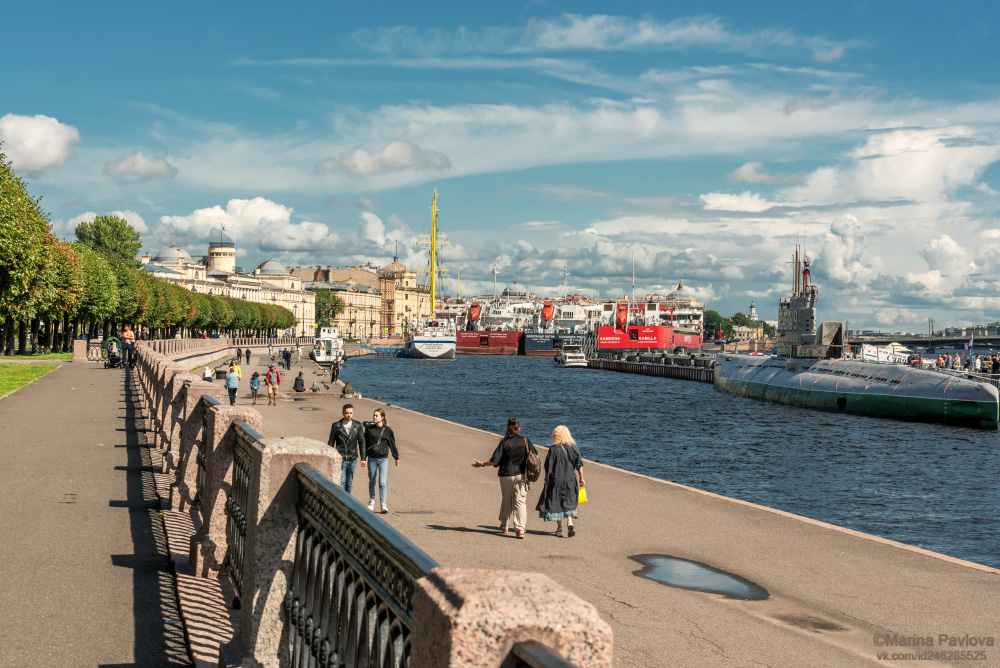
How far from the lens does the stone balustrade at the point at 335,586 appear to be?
2.57m

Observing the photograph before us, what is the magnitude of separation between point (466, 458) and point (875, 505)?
1292 centimetres

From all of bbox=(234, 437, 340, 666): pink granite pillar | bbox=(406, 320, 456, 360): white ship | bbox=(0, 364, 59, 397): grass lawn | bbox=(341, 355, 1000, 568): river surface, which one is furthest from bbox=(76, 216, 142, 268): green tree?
bbox=(234, 437, 340, 666): pink granite pillar

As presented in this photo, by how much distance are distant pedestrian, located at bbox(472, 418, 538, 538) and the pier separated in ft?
1.19

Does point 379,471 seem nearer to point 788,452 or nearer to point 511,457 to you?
point 511,457

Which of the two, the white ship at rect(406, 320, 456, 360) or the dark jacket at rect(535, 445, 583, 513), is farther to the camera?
the white ship at rect(406, 320, 456, 360)

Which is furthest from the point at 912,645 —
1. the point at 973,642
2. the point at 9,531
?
the point at 9,531

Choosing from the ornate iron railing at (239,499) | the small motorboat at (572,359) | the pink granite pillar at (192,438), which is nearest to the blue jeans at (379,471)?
the pink granite pillar at (192,438)

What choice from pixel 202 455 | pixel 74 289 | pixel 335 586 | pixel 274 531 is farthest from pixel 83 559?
pixel 74 289

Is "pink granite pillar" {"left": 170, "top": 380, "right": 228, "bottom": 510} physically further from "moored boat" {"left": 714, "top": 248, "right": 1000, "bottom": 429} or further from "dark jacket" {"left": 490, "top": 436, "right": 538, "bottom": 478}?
"moored boat" {"left": 714, "top": 248, "right": 1000, "bottom": 429}

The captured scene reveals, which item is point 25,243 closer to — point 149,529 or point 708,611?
point 149,529

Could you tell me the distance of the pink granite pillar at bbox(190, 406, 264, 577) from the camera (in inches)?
306

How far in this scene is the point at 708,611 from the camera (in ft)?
36.5

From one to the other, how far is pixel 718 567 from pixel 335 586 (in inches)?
406

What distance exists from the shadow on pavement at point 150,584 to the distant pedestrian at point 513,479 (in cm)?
555
